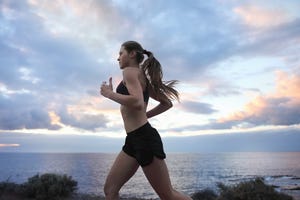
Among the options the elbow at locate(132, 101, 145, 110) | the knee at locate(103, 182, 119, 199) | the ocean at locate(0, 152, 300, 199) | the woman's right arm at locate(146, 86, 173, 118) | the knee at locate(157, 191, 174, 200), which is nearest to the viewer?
the elbow at locate(132, 101, 145, 110)

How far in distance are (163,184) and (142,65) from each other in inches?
48.2

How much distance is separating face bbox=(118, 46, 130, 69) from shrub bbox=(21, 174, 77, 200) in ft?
26.6

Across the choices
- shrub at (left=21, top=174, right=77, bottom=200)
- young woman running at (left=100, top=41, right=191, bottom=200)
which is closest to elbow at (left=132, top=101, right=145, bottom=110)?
young woman running at (left=100, top=41, right=191, bottom=200)

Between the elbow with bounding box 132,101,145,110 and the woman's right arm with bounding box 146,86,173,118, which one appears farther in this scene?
the woman's right arm with bounding box 146,86,173,118

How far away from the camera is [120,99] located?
3.47 m

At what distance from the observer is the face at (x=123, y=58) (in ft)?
12.9

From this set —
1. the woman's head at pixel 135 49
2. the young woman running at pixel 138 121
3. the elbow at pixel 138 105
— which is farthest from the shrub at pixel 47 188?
the elbow at pixel 138 105

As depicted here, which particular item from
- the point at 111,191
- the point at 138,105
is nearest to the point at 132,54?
the point at 138,105

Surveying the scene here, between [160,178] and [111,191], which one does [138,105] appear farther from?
[111,191]

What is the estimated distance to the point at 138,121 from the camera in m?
3.74

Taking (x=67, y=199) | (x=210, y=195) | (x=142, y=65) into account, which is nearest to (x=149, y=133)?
(x=142, y=65)

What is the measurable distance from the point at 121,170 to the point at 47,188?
324 inches

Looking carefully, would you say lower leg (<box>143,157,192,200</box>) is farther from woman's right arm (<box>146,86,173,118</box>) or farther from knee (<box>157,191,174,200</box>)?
woman's right arm (<box>146,86,173,118</box>)

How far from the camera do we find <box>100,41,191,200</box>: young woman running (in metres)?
3.61
